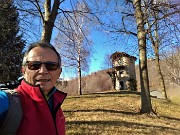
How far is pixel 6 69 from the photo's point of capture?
23.5m

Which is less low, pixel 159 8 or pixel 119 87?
pixel 159 8

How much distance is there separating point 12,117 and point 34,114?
19 cm

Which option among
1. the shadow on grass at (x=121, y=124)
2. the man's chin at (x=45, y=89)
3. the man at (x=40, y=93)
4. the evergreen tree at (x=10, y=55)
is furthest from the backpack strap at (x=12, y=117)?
the evergreen tree at (x=10, y=55)

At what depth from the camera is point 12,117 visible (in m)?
1.72

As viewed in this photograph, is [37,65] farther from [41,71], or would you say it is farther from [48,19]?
[48,19]

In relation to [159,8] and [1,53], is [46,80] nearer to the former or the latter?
[159,8]

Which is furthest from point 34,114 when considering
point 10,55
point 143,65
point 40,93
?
point 10,55

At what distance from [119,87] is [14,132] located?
135 ft

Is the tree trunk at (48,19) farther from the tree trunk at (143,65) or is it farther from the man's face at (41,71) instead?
the man's face at (41,71)

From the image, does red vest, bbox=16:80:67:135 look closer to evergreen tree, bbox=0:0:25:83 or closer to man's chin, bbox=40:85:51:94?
man's chin, bbox=40:85:51:94

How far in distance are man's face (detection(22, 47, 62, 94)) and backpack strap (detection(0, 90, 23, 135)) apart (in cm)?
33

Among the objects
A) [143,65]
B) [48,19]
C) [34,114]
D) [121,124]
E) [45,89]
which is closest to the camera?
[34,114]

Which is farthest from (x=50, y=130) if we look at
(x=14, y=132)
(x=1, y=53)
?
(x=1, y=53)

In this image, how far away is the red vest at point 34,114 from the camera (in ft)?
6.02
